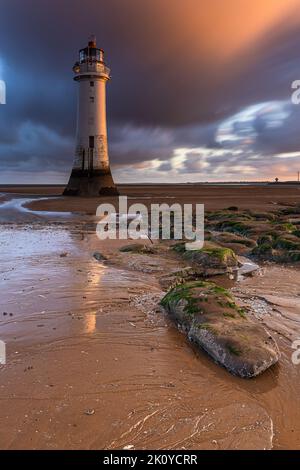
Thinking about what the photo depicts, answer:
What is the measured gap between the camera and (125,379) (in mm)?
3771

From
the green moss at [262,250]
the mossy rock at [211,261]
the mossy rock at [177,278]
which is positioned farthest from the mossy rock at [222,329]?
the green moss at [262,250]

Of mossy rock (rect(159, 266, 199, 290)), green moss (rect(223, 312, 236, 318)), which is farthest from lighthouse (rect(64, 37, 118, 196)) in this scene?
green moss (rect(223, 312, 236, 318))

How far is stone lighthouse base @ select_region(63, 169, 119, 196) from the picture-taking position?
110ft

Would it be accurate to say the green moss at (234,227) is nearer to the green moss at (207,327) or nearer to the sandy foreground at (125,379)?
the sandy foreground at (125,379)

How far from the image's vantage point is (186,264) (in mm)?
8836

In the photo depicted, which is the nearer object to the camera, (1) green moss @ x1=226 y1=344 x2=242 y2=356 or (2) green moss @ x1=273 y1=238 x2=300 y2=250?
(1) green moss @ x1=226 y1=344 x2=242 y2=356

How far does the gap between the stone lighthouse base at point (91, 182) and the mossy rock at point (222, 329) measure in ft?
93.8

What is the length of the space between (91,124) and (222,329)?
30543mm

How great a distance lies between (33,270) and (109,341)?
13.3ft

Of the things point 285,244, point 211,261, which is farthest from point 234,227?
point 211,261

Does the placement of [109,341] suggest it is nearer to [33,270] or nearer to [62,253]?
[33,270]

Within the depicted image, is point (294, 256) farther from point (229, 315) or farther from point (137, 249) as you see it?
point (229, 315)

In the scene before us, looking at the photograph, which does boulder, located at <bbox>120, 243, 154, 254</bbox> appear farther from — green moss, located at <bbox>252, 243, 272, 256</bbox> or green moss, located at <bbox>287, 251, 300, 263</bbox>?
green moss, located at <bbox>287, 251, 300, 263</bbox>

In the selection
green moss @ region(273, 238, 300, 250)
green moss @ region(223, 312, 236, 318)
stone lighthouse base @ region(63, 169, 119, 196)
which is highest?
stone lighthouse base @ region(63, 169, 119, 196)
